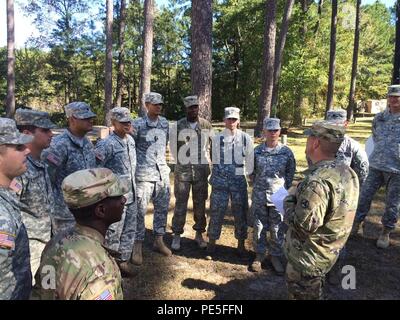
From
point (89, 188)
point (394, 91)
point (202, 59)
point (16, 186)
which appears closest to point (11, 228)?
point (89, 188)

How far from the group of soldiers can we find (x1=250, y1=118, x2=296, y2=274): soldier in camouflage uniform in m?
0.01

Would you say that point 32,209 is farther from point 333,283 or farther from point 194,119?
point 333,283

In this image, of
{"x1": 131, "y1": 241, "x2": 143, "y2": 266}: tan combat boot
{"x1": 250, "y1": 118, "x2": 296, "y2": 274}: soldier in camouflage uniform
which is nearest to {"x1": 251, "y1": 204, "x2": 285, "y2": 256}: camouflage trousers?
{"x1": 250, "y1": 118, "x2": 296, "y2": 274}: soldier in camouflage uniform

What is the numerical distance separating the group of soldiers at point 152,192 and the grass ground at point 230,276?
16cm

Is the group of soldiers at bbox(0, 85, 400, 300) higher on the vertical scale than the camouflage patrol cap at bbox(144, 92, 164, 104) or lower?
lower

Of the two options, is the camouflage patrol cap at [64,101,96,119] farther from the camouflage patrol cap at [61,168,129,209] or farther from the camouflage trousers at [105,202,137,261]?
the camouflage patrol cap at [61,168,129,209]

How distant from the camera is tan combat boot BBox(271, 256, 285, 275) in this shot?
4605mm

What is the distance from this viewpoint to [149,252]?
523cm

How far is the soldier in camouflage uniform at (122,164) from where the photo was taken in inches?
169

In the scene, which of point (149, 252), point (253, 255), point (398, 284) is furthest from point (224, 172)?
point (398, 284)

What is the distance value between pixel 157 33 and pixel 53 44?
29.9 ft

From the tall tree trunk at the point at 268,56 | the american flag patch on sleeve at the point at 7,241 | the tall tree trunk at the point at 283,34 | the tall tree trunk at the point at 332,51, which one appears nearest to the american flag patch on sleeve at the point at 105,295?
the american flag patch on sleeve at the point at 7,241

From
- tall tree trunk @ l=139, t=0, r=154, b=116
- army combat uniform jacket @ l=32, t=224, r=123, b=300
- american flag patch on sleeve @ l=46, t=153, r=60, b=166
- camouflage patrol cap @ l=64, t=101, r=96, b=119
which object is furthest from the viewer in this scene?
tall tree trunk @ l=139, t=0, r=154, b=116

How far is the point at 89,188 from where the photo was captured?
190 centimetres
